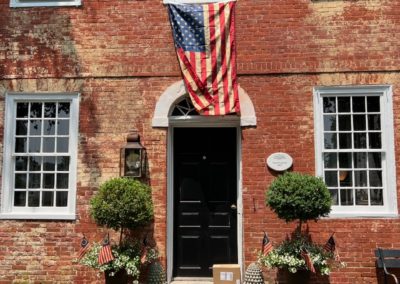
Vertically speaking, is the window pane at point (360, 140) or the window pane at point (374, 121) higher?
the window pane at point (374, 121)

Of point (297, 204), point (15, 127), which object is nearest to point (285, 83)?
point (297, 204)

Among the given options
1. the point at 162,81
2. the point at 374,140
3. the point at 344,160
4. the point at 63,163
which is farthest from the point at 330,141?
the point at 63,163

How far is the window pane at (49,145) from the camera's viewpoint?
8.30 meters

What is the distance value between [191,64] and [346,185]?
127 inches

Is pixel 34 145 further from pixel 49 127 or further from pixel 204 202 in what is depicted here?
pixel 204 202

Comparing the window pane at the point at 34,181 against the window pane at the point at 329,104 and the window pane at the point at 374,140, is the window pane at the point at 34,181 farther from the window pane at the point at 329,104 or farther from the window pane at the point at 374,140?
the window pane at the point at 374,140

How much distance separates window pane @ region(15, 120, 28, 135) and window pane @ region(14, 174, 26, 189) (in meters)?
0.74

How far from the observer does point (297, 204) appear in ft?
22.4

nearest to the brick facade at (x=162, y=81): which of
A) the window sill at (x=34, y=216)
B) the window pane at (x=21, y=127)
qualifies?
the window sill at (x=34, y=216)

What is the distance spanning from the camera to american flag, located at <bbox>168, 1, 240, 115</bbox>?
26.2 ft

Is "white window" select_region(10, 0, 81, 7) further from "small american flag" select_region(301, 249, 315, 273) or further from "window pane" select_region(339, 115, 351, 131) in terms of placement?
"small american flag" select_region(301, 249, 315, 273)

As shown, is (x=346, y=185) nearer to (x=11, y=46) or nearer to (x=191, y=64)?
(x=191, y=64)

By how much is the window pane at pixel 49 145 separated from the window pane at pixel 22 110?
59 cm

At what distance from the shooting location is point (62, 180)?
823 centimetres
